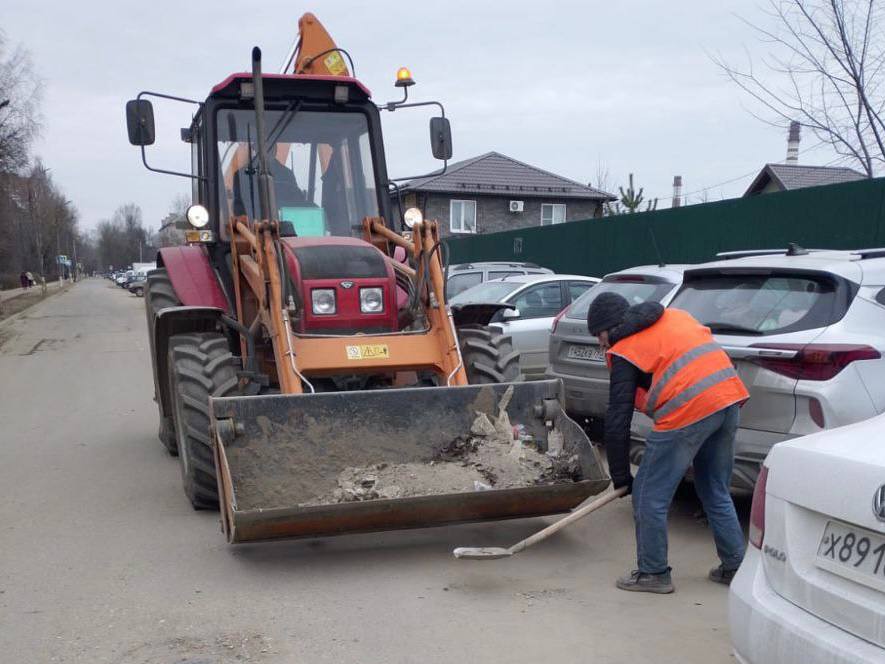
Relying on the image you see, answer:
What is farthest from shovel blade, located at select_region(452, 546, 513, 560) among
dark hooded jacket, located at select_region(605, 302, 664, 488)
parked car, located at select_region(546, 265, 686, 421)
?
parked car, located at select_region(546, 265, 686, 421)

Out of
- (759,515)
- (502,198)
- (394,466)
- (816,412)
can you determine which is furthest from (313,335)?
(502,198)

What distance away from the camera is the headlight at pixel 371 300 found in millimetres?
6375

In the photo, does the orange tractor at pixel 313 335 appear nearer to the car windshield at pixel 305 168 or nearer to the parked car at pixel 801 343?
the car windshield at pixel 305 168

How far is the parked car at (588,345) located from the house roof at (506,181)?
3235 centimetres

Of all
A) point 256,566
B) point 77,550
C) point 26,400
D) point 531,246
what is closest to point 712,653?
point 256,566

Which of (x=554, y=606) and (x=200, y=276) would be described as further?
(x=200, y=276)

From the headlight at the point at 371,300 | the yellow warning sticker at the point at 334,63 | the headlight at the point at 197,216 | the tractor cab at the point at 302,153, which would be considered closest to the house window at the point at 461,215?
the yellow warning sticker at the point at 334,63

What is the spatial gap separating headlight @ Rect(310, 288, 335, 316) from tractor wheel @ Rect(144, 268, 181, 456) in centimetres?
178

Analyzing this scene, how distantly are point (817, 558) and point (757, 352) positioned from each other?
2624 mm

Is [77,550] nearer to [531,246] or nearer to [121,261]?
[531,246]

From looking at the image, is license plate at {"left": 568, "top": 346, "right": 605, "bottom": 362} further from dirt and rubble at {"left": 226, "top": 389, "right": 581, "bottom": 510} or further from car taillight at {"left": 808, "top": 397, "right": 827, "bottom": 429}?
car taillight at {"left": 808, "top": 397, "right": 827, "bottom": 429}

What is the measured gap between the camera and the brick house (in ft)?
136

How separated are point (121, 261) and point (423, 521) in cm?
14205

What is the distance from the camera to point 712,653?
13.3 feet
